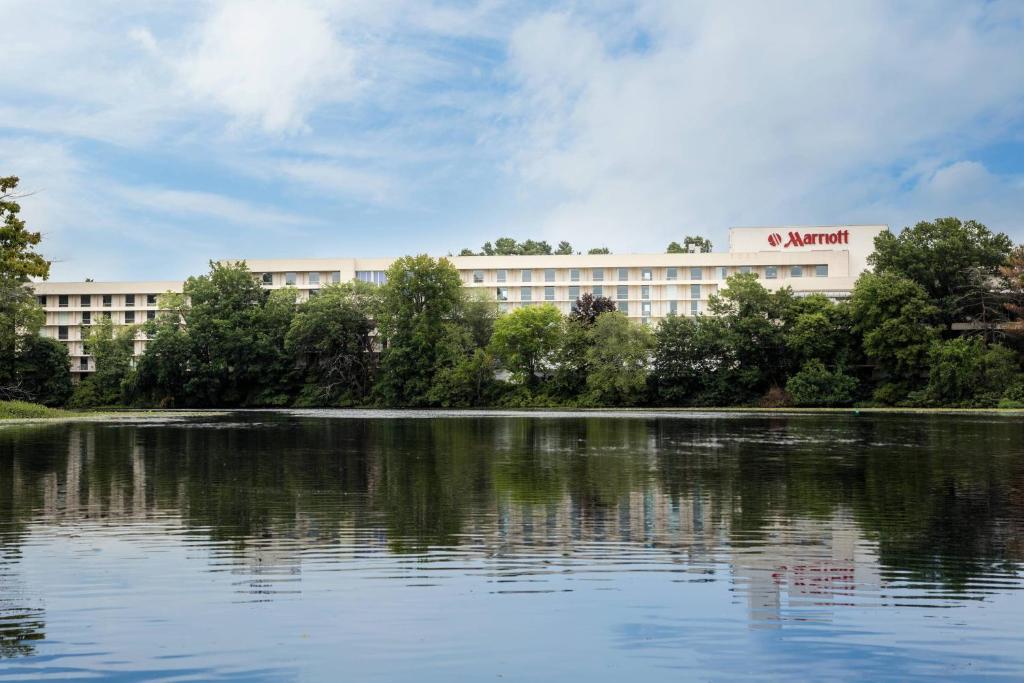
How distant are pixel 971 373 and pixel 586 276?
65.7 meters

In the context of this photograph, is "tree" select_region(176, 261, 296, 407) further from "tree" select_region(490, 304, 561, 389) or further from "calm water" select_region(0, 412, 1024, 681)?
"calm water" select_region(0, 412, 1024, 681)

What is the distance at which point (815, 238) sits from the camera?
411 ft

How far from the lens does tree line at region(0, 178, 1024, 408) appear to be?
292ft

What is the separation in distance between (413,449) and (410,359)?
74.7 meters

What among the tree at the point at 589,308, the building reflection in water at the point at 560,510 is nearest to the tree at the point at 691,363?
the tree at the point at 589,308

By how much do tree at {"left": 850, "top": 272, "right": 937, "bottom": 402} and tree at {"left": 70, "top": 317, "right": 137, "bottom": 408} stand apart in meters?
83.9

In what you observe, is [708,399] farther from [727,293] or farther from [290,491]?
[290,491]

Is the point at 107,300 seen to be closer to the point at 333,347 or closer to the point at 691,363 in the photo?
the point at 333,347

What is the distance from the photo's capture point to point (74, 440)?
37594 millimetres

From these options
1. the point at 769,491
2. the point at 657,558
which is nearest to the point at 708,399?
the point at 769,491

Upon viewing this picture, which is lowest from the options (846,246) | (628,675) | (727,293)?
(628,675)

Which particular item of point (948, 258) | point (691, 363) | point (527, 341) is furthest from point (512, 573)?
point (948, 258)

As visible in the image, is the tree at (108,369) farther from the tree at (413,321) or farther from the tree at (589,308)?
the tree at (589,308)

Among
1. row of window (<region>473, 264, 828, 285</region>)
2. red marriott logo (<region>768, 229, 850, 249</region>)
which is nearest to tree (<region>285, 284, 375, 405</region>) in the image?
row of window (<region>473, 264, 828, 285</region>)
